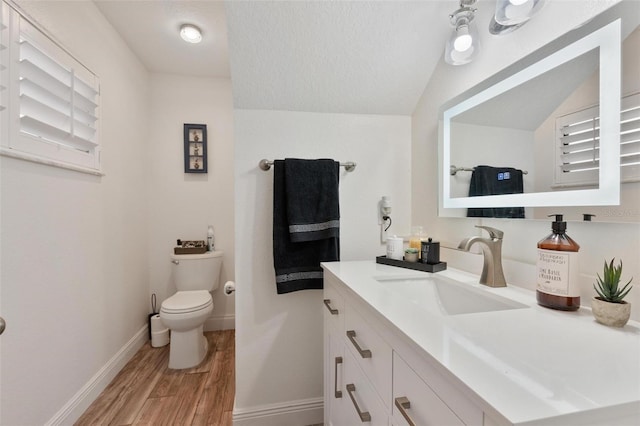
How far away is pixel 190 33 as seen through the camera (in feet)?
6.45

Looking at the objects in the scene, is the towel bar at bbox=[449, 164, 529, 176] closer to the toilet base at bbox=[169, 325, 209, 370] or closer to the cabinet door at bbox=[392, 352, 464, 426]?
the cabinet door at bbox=[392, 352, 464, 426]

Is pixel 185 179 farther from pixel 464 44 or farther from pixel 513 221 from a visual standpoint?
pixel 513 221

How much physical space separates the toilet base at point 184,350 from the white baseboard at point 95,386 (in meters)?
0.33

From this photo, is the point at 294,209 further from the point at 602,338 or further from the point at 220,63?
the point at 220,63

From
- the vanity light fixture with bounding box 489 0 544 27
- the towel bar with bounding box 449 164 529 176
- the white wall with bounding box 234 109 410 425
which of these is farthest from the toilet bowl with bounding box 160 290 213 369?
the vanity light fixture with bounding box 489 0 544 27

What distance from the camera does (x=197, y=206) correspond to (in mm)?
2639

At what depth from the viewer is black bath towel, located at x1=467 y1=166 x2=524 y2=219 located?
100cm

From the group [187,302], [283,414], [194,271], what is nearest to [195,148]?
[194,271]

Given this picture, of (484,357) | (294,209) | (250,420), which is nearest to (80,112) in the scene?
(294,209)

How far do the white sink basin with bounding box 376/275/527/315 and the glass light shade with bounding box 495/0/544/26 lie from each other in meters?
0.87

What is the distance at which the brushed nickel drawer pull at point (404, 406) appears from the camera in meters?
0.58

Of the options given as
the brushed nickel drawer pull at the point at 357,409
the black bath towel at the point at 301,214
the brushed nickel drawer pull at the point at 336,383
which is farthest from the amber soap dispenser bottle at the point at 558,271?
the black bath towel at the point at 301,214

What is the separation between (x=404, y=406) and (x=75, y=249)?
5.87ft

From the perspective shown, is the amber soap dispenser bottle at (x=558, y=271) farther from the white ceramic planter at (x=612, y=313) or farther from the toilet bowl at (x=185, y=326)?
the toilet bowl at (x=185, y=326)
